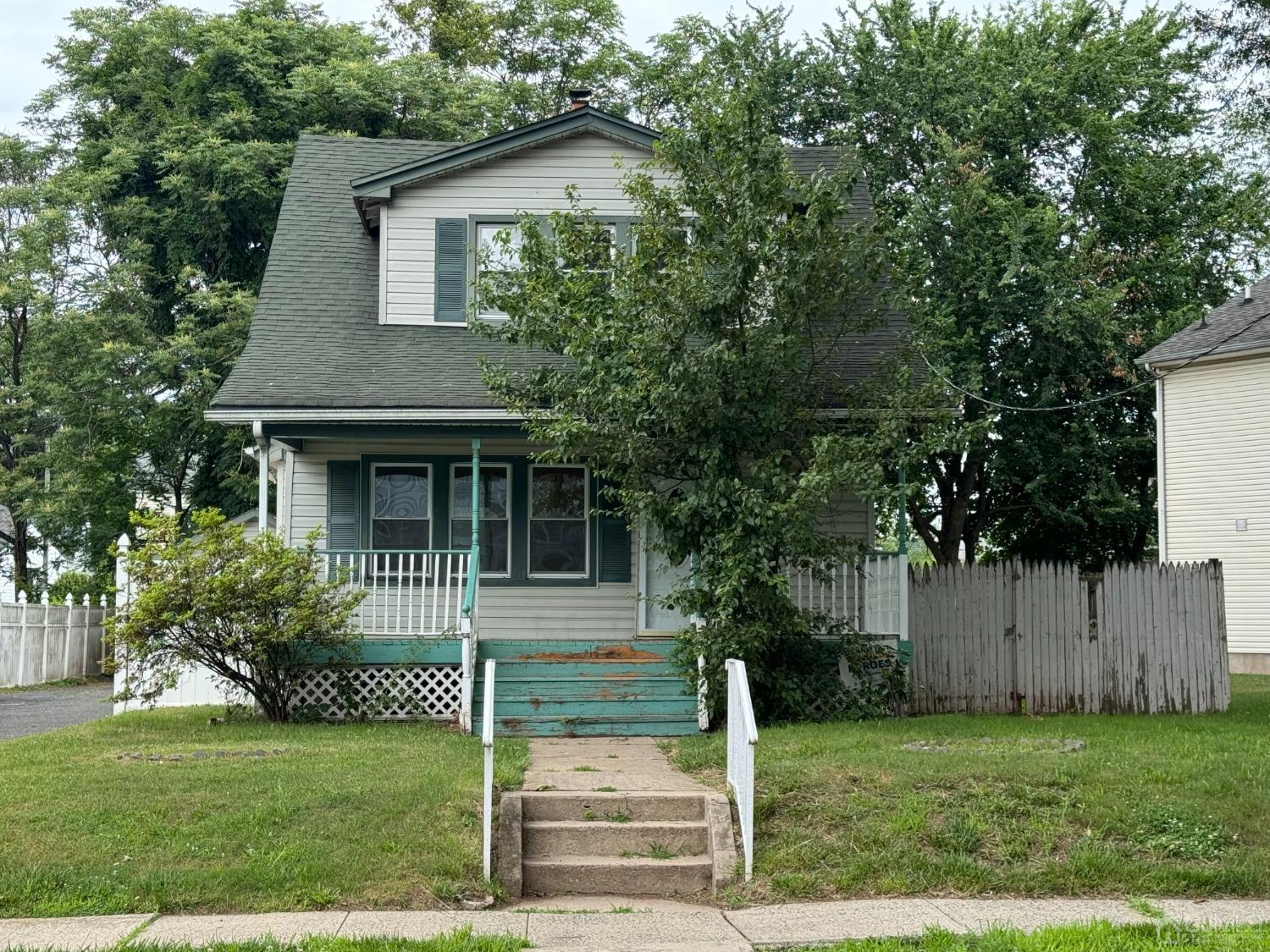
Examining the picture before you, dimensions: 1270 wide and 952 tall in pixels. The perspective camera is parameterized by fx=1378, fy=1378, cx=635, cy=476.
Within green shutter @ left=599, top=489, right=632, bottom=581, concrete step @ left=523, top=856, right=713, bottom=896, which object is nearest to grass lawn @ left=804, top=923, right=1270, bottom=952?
concrete step @ left=523, top=856, right=713, bottom=896

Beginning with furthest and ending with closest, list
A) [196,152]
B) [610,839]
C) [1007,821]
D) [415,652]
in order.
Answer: [196,152] → [415,652] → [610,839] → [1007,821]

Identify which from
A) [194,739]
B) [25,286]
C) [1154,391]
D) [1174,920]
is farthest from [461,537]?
[25,286]

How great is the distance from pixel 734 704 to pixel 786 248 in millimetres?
5475

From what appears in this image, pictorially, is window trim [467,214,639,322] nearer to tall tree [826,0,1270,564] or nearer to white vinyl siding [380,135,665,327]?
white vinyl siding [380,135,665,327]

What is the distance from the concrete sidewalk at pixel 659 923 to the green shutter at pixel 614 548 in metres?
8.29

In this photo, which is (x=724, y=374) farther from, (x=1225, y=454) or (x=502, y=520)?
(x=1225, y=454)

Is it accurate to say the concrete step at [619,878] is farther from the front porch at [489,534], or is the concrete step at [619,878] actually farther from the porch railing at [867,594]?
the front porch at [489,534]

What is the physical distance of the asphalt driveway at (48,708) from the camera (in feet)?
57.7

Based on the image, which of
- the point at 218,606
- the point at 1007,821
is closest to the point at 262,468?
the point at 218,606

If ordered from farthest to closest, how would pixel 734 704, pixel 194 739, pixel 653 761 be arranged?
pixel 194 739 → pixel 653 761 → pixel 734 704

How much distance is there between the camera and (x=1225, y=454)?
2525 cm

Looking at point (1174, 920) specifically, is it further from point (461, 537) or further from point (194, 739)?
point (461, 537)

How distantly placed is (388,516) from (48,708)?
7775 mm

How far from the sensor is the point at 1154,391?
27.8 metres
